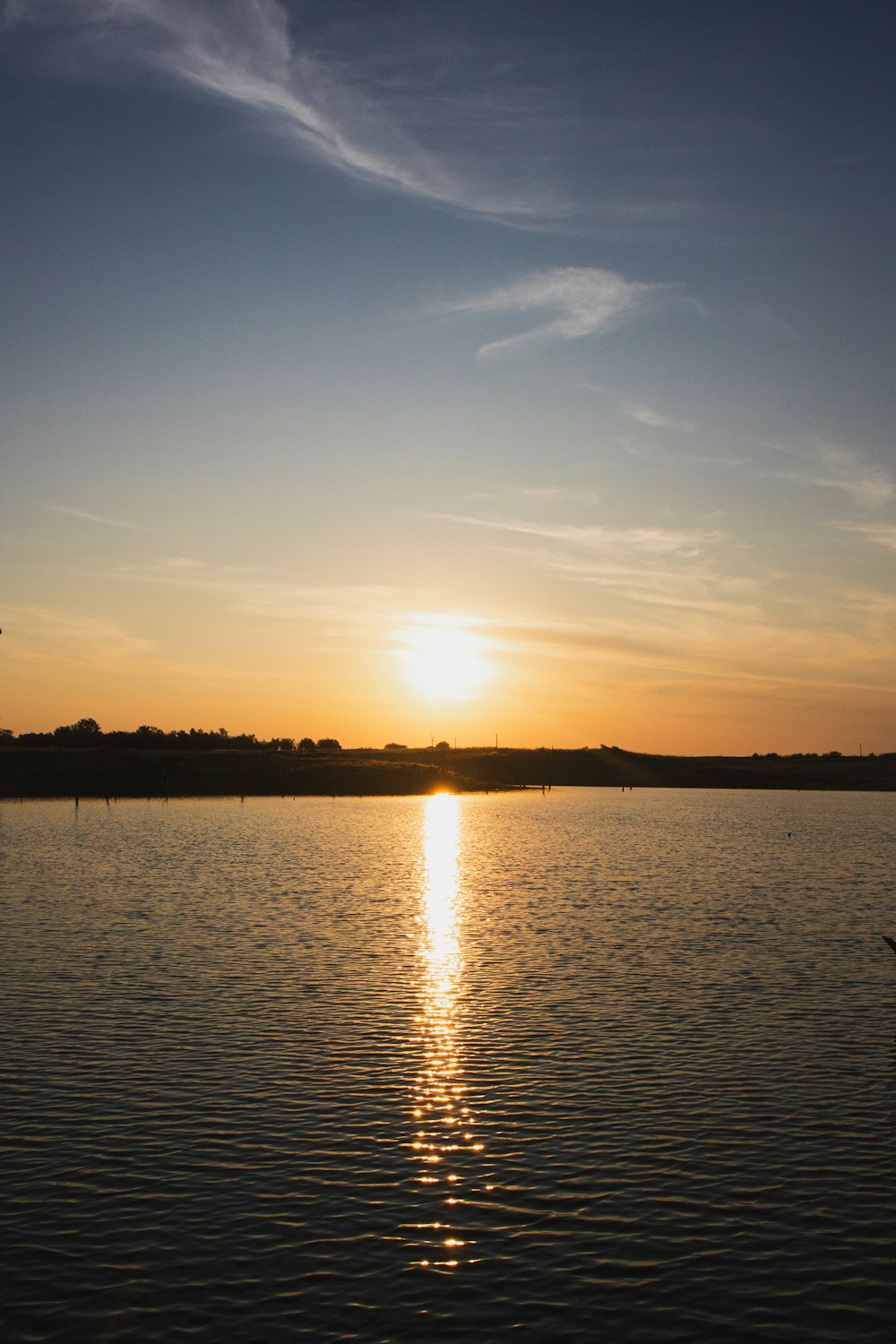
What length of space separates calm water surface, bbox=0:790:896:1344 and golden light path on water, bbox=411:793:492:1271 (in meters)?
0.11

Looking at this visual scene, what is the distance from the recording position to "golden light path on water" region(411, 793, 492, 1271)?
20.4m

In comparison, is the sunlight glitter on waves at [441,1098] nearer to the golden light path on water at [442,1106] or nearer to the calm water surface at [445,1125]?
the golden light path on water at [442,1106]

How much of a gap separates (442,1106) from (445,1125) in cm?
151

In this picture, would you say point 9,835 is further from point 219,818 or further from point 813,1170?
point 813,1170

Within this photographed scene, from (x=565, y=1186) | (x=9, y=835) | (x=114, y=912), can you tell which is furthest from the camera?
(x=9, y=835)

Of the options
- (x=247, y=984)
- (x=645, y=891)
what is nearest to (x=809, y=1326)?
(x=247, y=984)

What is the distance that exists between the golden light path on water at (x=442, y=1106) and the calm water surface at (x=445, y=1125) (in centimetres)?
11

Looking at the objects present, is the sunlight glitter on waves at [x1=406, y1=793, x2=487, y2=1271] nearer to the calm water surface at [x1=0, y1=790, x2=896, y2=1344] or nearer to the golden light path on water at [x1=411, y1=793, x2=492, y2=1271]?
the golden light path on water at [x1=411, y1=793, x2=492, y2=1271]

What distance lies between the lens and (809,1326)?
1756cm

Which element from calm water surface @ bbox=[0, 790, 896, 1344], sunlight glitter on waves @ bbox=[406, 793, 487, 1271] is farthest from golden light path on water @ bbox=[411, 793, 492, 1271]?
calm water surface @ bbox=[0, 790, 896, 1344]

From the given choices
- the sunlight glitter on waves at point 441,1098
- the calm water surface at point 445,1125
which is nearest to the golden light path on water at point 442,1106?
the sunlight glitter on waves at point 441,1098

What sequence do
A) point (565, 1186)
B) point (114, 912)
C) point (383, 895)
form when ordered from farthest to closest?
point (383, 895), point (114, 912), point (565, 1186)

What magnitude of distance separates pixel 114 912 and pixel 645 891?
34856 mm

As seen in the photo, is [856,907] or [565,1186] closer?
[565,1186]
